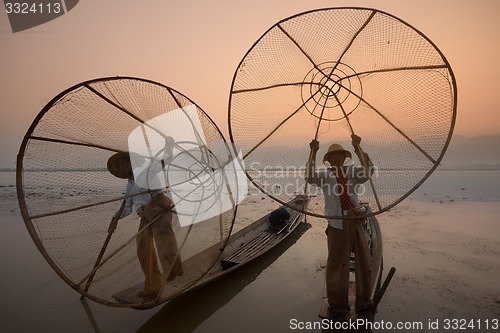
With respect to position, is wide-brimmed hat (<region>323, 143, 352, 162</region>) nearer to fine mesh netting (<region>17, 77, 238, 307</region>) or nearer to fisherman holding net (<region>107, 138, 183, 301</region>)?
fine mesh netting (<region>17, 77, 238, 307</region>)

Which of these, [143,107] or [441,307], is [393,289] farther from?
[143,107]

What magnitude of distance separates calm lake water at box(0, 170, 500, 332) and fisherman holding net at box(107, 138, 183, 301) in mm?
489

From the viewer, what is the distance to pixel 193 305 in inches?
157

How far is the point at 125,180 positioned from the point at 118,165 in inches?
9.6

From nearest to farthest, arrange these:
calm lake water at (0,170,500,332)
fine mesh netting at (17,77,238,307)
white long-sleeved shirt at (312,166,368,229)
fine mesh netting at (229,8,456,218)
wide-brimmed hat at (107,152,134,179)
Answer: fine mesh netting at (229,8,456,218) < fine mesh netting at (17,77,238,307) < white long-sleeved shirt at (312,166,368,229) < calm lake water at (0,170,500,332) < wide-brimmed hat at (107,152,134,179)

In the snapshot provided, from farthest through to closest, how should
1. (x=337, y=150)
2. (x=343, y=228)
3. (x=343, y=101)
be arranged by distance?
(x=343, y=101)
(x=337, y=150)
(x=343, y=228)

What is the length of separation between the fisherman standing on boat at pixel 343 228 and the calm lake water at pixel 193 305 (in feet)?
1.87

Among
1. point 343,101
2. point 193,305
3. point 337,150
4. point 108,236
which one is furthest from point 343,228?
point 108,236

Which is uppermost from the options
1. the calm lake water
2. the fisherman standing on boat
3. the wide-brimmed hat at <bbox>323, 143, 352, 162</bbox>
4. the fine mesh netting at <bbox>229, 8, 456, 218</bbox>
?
the fine mesh netting at <bbox>229, 8, 456, 218</bbox>

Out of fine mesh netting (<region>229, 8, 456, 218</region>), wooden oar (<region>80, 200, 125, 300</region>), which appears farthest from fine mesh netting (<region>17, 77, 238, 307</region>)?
fine mesh netting (<region>229, 8, 456, 218</region>)

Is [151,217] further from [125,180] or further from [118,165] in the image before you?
[118,165]

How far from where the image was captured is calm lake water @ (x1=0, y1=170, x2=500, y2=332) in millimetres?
3545

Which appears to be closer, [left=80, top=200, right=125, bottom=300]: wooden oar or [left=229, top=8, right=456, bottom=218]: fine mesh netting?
[left=229, top=8, right=456, bottom=218]: fine mesh netting

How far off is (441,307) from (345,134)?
9.22 feet
